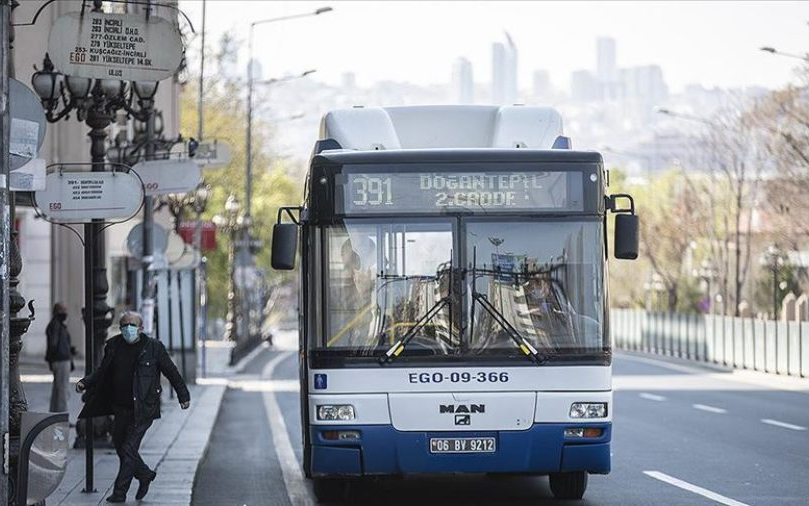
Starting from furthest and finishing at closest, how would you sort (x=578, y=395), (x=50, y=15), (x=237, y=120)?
(x=237, y=120), (x=50, y=15), (x=578, y=395)

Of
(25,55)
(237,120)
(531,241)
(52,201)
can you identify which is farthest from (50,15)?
(237,120)

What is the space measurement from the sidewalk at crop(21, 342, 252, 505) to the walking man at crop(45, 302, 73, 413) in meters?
0.51

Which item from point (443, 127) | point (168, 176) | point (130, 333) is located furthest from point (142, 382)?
point (168, 176)

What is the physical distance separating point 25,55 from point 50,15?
13.2 ft

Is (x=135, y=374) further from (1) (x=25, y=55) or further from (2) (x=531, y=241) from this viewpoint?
(1) (x=25, y=55)

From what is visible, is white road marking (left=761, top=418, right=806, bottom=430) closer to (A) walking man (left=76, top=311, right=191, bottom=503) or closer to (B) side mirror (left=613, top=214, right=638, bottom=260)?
(B) side mirror (left=613, top=214, right=638, bottom=260)

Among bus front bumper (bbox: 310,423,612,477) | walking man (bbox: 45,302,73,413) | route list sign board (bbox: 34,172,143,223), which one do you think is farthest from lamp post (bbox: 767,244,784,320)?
bus front bumper (bbox: 310,423,612,477)

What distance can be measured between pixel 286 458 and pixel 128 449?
19.8 ft

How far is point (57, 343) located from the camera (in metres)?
23.3

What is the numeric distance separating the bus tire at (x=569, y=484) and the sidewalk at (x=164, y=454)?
3273 mm

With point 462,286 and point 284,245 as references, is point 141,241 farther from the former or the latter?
point 462,286

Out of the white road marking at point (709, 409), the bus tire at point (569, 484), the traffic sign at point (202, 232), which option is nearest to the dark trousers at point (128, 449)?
the bus tire at point (569, 484)

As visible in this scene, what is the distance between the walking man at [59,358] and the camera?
2264 cm

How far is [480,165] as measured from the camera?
13695 millimetres
